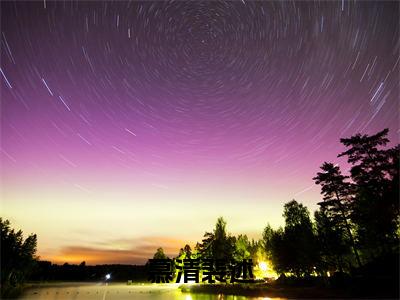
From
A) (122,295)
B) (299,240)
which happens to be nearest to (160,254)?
(122,295)

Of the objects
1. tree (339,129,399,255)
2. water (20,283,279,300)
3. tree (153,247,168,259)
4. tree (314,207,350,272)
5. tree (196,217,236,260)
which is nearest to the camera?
tree (339,129,399,255)

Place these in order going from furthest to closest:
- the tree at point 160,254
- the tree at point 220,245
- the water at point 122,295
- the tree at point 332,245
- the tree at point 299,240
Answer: the tree at point 160,254
the tree at point 220,245
the water at point 122,295
the tree at point 299,240
the tree at point 332,245

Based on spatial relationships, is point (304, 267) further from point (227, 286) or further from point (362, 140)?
point (362, 140)

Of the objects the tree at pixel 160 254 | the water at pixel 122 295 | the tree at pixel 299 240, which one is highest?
the tree at pixel 160 254

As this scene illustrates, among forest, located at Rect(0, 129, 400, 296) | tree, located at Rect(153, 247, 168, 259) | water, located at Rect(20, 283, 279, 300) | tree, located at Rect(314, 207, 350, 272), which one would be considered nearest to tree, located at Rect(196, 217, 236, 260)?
forest, located at Rect(0, 129, 400, 296)

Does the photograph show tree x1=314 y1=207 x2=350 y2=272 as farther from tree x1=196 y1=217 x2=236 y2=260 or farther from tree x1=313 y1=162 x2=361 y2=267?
tree x1=196 y1=217 x2=236 y2=260

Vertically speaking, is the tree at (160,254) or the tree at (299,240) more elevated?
the tree at (160,254)

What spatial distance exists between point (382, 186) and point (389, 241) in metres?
7.37

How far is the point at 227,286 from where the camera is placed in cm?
5531

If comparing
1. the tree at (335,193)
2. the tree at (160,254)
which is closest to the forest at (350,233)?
the tree at (335,193)

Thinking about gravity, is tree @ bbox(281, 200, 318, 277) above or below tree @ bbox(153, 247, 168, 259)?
below

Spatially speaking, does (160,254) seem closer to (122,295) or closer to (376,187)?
(122,295)

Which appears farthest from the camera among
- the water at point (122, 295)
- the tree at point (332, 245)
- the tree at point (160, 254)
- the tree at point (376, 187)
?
the tree at point (160, 254)

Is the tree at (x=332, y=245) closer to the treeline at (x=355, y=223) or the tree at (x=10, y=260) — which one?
the treeline at (x=355, y=223)
